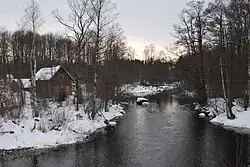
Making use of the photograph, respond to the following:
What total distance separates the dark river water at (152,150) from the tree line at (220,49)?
5.95 m

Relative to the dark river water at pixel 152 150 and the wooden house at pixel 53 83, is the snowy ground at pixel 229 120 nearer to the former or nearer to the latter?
the dark river water at pixel 152 150

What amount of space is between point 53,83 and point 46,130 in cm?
1941

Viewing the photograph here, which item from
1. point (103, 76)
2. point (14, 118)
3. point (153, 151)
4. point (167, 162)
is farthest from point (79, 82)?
point (167, 162)

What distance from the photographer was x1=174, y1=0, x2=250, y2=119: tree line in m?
30.8

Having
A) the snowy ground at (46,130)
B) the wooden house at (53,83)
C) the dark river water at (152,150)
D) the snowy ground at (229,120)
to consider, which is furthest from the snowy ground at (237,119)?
the wooden house at (53,83)

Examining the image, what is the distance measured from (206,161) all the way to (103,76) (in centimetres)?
1836

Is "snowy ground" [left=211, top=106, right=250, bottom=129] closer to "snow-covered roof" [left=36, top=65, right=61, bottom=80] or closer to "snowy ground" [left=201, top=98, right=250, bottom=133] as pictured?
"snowy ground" [left=201, top=98, right=250, bottom=133]

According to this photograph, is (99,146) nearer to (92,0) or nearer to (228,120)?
(228,120)

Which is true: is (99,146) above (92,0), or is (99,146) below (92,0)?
below

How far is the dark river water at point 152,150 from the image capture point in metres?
17.2

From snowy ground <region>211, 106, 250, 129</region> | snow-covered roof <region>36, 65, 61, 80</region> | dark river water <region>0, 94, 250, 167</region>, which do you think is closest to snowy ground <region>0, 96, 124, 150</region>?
dark river water <region>0, 94, 250, 167</region>

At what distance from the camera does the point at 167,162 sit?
1719 cm

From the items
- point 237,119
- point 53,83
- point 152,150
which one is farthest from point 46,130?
point 53,83

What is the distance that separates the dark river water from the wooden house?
10064mm
